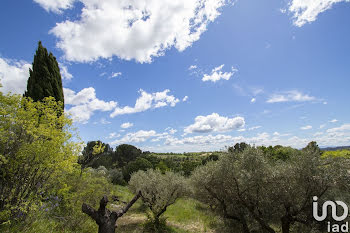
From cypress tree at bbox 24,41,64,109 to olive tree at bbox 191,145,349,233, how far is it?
53.1ft

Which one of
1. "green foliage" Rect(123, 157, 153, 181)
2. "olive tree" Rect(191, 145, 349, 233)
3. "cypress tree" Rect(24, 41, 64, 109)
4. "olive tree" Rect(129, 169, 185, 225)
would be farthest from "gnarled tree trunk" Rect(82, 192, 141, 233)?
"green foliage" Rect(123, 157, 153, 181)

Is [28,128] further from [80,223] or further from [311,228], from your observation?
[311,228]

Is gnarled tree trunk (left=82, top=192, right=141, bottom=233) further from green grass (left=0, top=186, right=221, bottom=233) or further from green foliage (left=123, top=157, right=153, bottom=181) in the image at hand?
green foliage (left=123, top=157, right=153, bottom=181)

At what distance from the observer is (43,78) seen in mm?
16766

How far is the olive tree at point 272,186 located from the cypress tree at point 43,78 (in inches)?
637

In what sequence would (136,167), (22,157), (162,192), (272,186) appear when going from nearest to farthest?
(22,157) < (272,186) < (162,192) < (136,167)

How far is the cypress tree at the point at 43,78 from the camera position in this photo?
16.2 m

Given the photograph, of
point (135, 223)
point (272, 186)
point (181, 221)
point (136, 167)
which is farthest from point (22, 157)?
point (136, 167)

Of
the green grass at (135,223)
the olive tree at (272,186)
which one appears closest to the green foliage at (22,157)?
the green grass at (135,223)

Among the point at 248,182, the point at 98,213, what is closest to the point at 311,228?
the point at 248,182

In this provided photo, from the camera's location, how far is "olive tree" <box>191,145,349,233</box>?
9094mm

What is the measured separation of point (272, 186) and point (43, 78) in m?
21.2

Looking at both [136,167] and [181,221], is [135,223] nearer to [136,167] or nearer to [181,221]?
[181,221]

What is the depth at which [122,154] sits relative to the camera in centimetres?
6475
